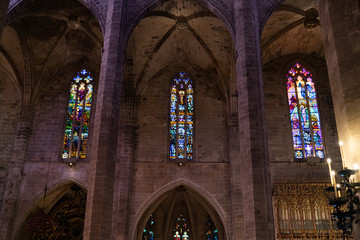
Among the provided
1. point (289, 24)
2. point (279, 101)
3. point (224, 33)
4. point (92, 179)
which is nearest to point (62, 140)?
point (92, 179)

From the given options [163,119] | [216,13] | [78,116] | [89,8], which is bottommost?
[163,119]

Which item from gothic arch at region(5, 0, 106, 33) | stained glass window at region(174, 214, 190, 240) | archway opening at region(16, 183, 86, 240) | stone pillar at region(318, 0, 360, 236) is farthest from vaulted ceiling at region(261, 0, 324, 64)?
archway opening at region(16, 183, 86, 240)

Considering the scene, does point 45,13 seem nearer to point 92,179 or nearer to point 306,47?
point 92,179

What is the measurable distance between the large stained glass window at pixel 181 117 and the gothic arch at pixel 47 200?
4509mm

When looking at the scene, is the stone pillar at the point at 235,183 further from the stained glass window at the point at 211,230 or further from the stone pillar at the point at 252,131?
the stone pillar at the point at 252,131

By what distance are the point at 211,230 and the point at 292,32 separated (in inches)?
415

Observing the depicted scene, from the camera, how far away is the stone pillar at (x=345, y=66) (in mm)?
6672

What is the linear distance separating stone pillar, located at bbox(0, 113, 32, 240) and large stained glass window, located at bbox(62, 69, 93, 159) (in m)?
1.74

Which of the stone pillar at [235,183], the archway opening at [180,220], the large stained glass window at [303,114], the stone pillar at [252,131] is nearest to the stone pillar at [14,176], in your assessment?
the archway opening at [180,220]

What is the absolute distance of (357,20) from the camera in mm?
7250

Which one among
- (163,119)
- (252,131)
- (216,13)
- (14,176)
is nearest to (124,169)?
(163,119)

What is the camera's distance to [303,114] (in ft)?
58.6

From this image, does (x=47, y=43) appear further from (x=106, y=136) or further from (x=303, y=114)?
(x=303, y=114)

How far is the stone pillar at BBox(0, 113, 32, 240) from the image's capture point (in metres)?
15.8
